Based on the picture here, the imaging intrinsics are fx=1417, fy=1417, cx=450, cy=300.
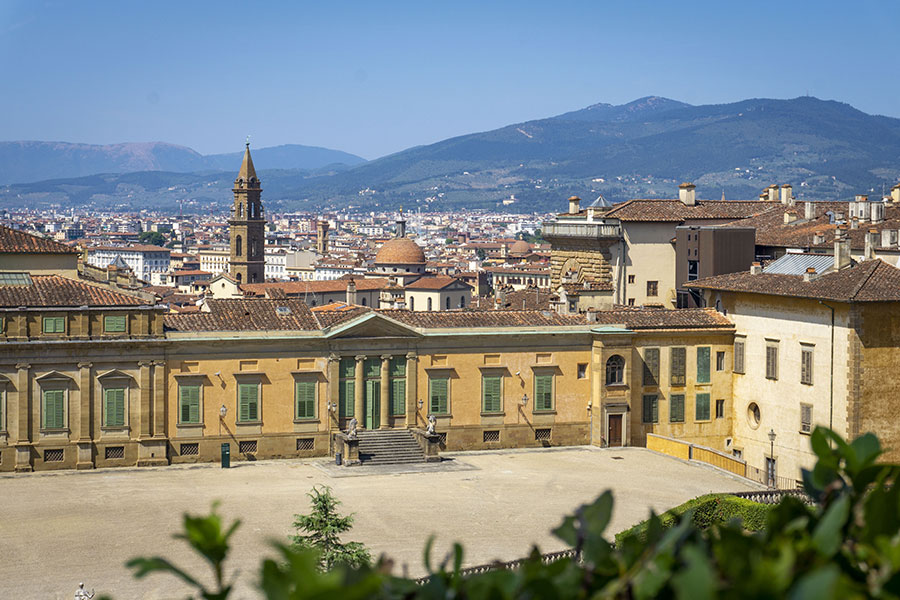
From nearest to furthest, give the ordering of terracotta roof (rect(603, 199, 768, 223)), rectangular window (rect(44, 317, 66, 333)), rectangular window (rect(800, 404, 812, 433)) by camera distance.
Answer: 1. rectangular window (rect(44, 317, 66, 333))
2. rectangular window (rect(800, 404, 812, 433))
3. terracotta roof (rect(603, 199, 768, 223))

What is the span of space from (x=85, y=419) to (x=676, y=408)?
20.3 m

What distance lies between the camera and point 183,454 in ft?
148

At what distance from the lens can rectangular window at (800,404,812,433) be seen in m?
46.2

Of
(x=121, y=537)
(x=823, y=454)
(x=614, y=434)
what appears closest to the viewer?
(x=823, y=454)

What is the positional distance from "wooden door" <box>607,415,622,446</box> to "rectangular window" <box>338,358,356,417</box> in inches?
363

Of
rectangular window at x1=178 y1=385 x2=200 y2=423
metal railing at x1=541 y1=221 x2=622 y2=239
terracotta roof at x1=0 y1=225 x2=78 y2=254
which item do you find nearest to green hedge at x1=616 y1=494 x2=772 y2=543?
rectangular window at x1=178 y1=385 x2=200 y2=423

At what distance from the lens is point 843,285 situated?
45.1 metres

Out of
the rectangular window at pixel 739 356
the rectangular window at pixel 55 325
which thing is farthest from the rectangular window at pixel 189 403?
the rectangular window at pixel 739 356

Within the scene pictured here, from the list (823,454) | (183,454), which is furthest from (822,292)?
(823,454)

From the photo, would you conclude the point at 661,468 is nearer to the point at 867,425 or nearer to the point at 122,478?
the point at 867,425

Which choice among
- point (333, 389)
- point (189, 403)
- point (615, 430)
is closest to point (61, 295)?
point (189, 403)

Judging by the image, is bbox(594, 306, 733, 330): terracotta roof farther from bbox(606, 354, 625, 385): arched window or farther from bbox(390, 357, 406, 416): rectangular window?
bbox(390, 357, 406, 416): rectangular window

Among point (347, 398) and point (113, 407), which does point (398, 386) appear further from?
point (113, 407)

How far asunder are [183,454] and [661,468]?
597 inches
